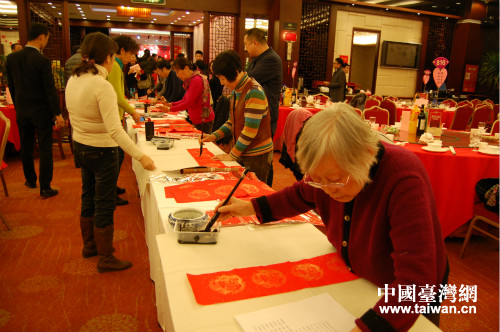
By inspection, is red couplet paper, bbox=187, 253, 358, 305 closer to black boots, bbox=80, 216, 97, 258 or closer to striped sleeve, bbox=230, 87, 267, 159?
striped sleeve, bbox=230, 87, 267, 159

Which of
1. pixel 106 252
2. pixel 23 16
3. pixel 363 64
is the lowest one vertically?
pixel 106 252

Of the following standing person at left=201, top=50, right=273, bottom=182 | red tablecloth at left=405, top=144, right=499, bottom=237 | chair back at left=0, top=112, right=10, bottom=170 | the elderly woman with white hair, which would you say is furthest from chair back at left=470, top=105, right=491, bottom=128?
chair back at left=0, top=112, right=10, bottom=170

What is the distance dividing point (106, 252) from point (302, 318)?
172cm

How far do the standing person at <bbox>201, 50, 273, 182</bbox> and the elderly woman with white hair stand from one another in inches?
48.0

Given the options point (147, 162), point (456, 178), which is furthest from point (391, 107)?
point (147, 162)

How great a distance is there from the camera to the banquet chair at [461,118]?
5996 millimetres

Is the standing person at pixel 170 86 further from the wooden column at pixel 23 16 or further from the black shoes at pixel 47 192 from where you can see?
the wooden column at pixel 23 16

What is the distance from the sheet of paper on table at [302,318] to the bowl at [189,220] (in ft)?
1.44

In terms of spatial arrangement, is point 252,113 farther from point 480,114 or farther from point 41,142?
point 480,114

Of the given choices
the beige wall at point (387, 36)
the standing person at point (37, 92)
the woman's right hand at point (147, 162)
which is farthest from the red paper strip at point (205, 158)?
the beige wall at point (387, 36)

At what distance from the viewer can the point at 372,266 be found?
1.01m

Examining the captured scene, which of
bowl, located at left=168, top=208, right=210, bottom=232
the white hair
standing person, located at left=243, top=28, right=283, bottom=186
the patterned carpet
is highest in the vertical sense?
standing person, located at left=243, top=28, right=283, bottom=186

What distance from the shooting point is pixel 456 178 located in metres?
2.76

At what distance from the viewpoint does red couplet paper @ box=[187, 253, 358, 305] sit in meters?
0.99
